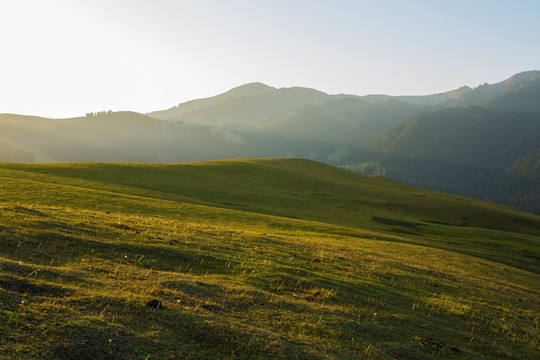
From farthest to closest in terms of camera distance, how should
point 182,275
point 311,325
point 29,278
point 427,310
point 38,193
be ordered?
point 38,193 → point 427,310 → point 182,275 → point 311,325 → point 29,278

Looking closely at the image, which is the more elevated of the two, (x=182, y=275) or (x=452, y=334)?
(x=182, y=275)

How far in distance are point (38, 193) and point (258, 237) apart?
2880 centimetres

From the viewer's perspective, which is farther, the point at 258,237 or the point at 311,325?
the point at 258,237

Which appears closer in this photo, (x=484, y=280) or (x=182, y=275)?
(x=182, y=275)

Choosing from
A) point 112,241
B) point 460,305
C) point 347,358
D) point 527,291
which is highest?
point 112,241

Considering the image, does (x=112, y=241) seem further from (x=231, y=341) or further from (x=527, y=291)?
(x=527, y=291)

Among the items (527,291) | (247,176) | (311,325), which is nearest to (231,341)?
(311,325)

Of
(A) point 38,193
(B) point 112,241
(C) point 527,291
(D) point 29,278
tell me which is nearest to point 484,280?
(C) point 527,291

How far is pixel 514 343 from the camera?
17.8m

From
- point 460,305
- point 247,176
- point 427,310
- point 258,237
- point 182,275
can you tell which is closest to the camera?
point 182,275

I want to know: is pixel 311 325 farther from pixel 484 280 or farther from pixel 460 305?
pixel 484 280

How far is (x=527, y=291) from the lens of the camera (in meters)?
33.0

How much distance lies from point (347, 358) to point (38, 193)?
4328 centimetres

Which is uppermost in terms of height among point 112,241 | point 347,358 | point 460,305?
point 112,241
